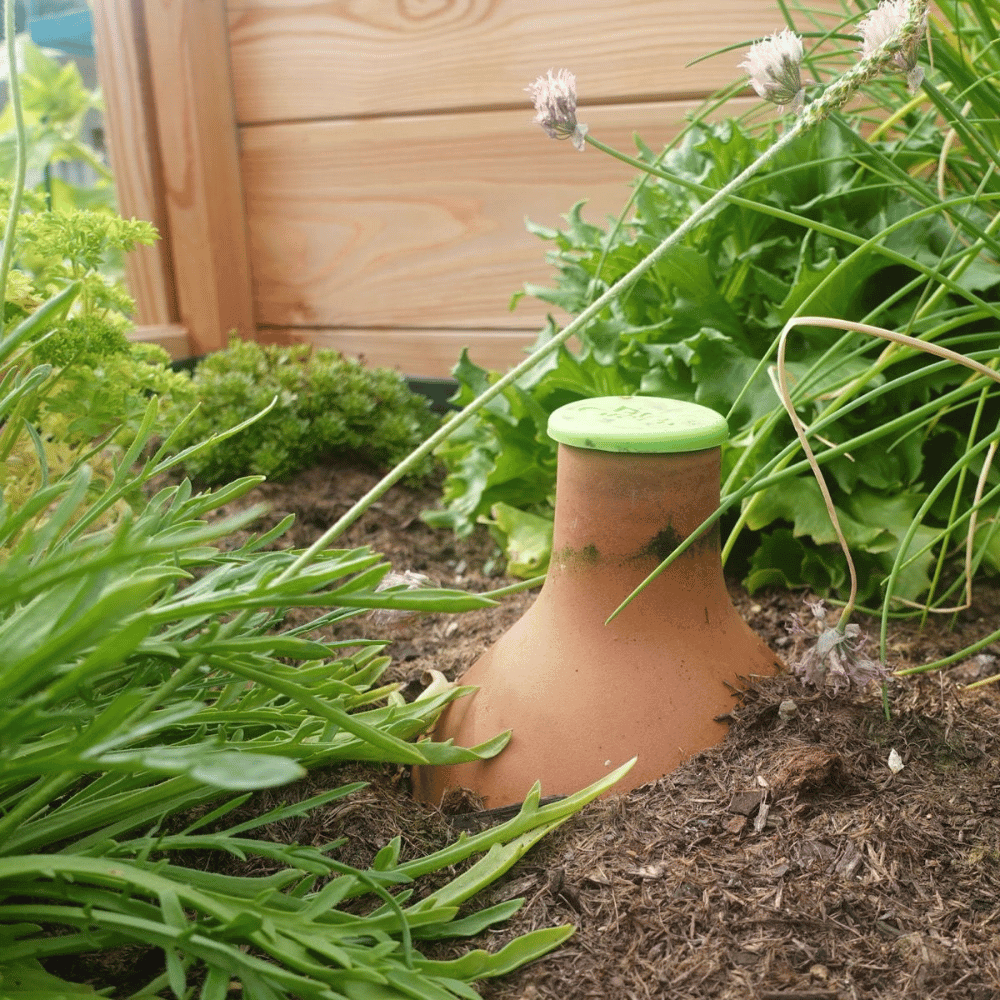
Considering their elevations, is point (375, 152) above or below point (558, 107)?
below

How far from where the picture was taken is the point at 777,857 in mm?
824

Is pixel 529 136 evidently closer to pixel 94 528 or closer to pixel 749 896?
pixel 94 528

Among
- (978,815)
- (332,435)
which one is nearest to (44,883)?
(978,815)

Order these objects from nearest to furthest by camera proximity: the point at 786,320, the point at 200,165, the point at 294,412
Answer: the point at 786,320, the point at 294,412, the point at 200,165

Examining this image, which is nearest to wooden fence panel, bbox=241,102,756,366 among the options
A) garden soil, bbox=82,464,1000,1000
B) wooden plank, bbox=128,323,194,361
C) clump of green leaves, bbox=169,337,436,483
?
wooden plank, bbox=128,323,194,361

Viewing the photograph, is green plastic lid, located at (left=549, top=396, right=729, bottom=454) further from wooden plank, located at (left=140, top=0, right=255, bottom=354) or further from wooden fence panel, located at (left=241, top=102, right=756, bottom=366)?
wooden plank, located at (left=140, top=0, right=255, bottom=354)

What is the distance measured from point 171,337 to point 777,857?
2.42 meters

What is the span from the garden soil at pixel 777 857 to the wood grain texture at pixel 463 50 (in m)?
1.60

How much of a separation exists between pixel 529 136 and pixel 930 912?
6.73ft

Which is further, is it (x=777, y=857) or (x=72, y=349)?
(x=72, y=349)

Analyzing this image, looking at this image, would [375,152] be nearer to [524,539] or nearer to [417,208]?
[417,208]

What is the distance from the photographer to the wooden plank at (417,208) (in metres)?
2.38

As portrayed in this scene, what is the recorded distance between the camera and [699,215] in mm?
756

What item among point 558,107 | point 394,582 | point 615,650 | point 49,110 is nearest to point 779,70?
point 558,107
